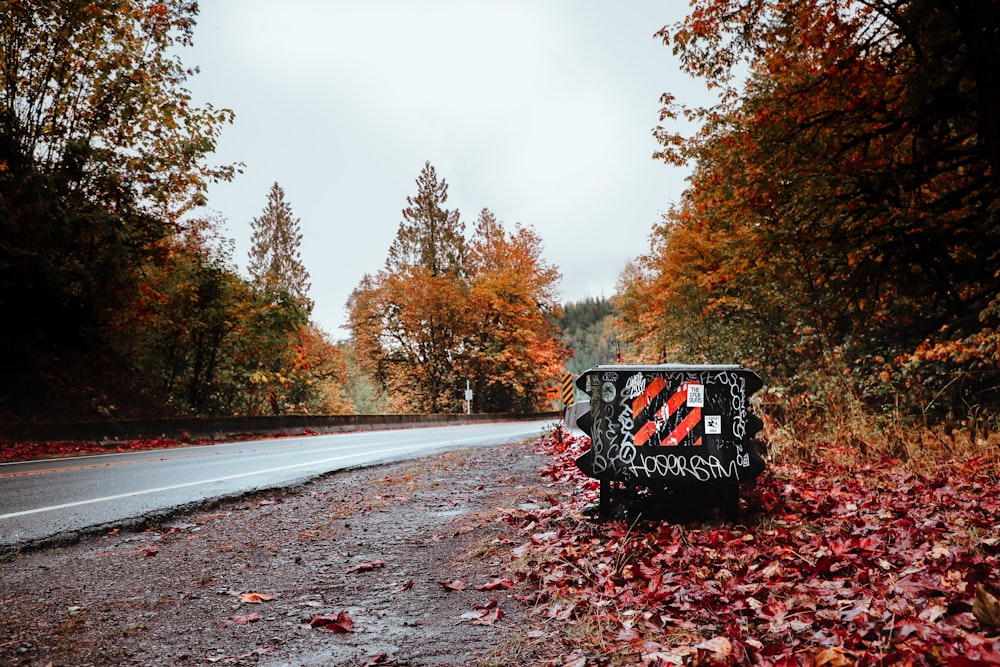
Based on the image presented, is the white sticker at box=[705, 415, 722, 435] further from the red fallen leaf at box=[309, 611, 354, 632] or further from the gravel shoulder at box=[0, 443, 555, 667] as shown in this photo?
the red fallen leaf at box=[309, 611, 354, 632]

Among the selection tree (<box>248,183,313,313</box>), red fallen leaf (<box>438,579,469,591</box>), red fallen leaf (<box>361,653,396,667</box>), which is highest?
tree (<box>248,183,313,313</box>)

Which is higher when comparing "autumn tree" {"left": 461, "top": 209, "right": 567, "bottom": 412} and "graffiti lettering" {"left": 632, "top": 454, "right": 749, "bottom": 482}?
"autumn tree" {"left": 461, "top": 209, "right": 567, "bottom": 412}

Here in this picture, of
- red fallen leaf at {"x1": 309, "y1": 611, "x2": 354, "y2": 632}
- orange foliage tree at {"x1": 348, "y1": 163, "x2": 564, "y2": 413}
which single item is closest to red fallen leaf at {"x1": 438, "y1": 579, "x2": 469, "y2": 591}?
red fallen leaf at {"x1": 309, "y1": 611, "x2": 354, "y2": 632}

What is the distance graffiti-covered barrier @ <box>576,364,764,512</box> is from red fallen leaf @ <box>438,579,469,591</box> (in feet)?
4.69

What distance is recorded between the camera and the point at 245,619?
11.3ft

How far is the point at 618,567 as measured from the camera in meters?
4.11

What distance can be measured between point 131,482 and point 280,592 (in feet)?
16.4

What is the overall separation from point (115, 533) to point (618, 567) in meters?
4.30

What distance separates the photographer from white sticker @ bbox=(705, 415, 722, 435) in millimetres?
4816

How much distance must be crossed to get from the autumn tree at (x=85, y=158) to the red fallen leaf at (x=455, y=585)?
14.2 metres

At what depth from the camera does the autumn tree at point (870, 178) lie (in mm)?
7480

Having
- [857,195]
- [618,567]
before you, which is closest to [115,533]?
[618,567]

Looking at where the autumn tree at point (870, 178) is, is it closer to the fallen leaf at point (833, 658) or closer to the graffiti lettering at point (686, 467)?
the graffiti lettering at point (686, 467)

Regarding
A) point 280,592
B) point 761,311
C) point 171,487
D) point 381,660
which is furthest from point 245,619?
point 761,311
